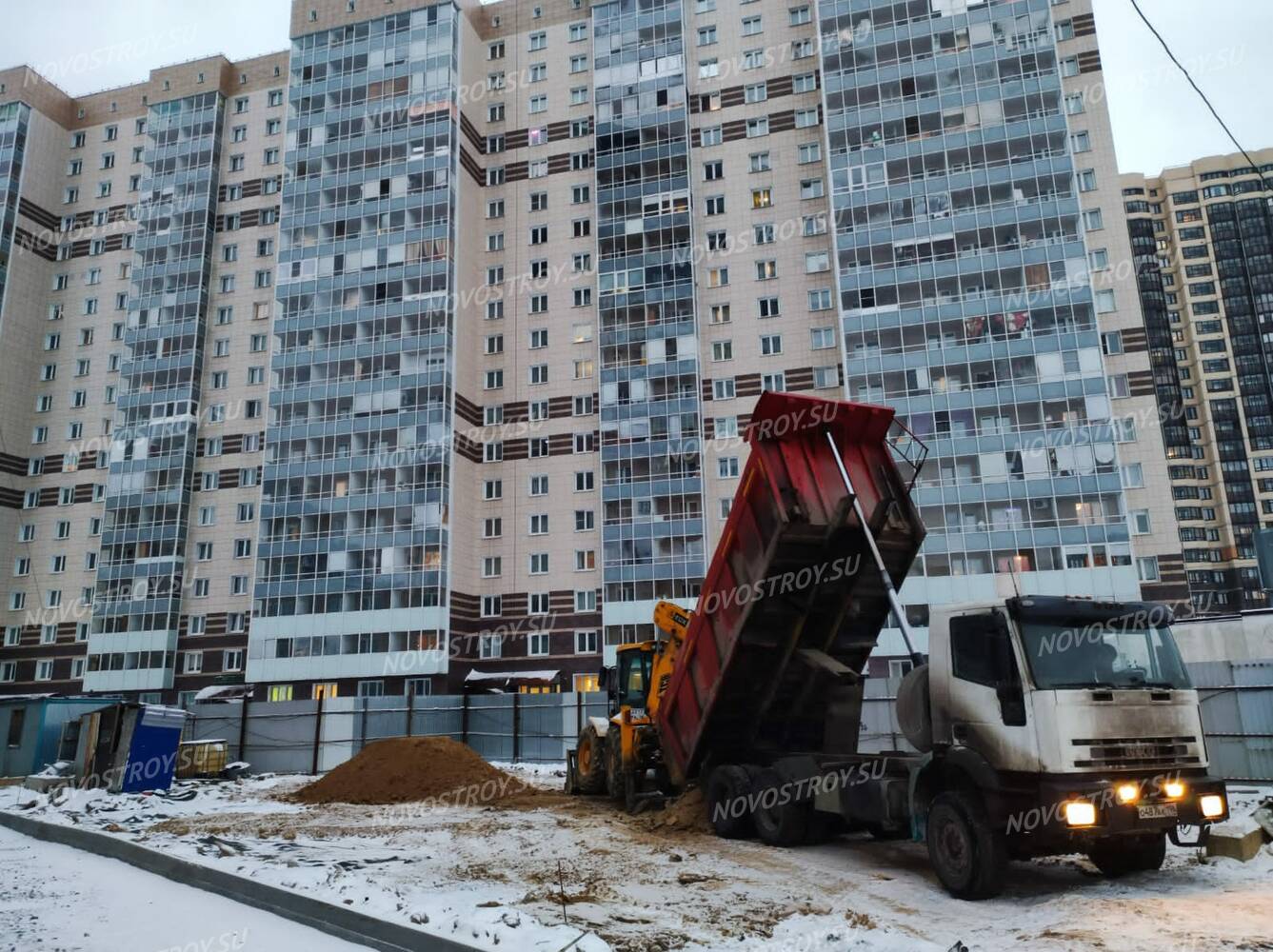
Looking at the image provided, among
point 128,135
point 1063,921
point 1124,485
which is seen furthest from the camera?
point 128,135

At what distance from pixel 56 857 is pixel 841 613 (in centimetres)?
1161

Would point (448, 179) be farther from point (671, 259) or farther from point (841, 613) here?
point (841, 613)

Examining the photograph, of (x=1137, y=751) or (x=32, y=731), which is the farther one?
(x=32, y=731)

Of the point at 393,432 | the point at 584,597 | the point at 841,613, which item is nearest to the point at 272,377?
the point at 393,432

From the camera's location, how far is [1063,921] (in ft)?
26.2

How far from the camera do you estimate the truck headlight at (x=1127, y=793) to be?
839cm

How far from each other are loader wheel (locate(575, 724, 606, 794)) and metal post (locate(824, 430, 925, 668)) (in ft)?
25.8

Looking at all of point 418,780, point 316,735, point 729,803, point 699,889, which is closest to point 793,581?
point 729,803

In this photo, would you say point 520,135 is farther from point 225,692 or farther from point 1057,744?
point 1057,744

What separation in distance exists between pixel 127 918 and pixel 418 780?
11.9m

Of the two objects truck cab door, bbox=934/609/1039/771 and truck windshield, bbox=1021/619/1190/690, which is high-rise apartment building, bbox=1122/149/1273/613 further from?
truck cab door, bbox=934/609/1039/771

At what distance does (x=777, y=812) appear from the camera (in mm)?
12352

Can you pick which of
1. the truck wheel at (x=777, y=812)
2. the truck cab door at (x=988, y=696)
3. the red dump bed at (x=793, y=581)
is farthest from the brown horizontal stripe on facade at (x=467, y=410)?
the truck cab door at (x=988, y=696)

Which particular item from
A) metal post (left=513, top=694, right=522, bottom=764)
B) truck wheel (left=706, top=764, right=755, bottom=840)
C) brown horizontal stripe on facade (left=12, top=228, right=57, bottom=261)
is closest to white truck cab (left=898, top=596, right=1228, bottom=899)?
truck wheel (left=706, top=764, right=755, bottom=840)
